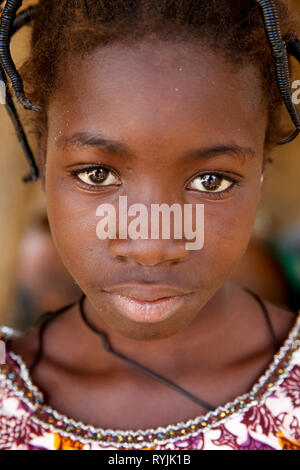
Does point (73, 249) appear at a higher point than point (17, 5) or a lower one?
lower

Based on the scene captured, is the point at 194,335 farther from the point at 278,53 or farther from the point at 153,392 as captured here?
the point at 278,53

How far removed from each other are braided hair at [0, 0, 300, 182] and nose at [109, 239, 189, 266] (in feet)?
0.78

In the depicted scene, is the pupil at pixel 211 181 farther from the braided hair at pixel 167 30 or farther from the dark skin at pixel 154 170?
the braided hair at pixel 167 30

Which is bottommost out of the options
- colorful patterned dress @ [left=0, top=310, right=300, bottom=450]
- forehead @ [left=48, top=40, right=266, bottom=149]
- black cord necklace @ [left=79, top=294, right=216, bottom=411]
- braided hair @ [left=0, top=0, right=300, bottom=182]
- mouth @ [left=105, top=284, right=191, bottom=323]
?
colorful patterned dress @ [left=0, top=310, right=300, bottom=450]

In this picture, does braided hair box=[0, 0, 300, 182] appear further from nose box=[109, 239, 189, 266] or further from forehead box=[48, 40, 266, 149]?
nose box=[109, 239, 189, 266]

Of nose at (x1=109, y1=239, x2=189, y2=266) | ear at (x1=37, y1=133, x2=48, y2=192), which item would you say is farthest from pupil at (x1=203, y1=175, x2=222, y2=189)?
ear at (x1=37, y1=133, x2=48, y2=192)

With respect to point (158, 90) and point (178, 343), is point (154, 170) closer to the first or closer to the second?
point (158, 90)

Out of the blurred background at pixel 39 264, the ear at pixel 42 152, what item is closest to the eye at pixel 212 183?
the ear at pixel 42 152

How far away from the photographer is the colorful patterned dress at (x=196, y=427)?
2.81 feet

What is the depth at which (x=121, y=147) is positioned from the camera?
0.66m

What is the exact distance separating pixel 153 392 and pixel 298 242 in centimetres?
109

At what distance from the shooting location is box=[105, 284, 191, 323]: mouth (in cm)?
71
